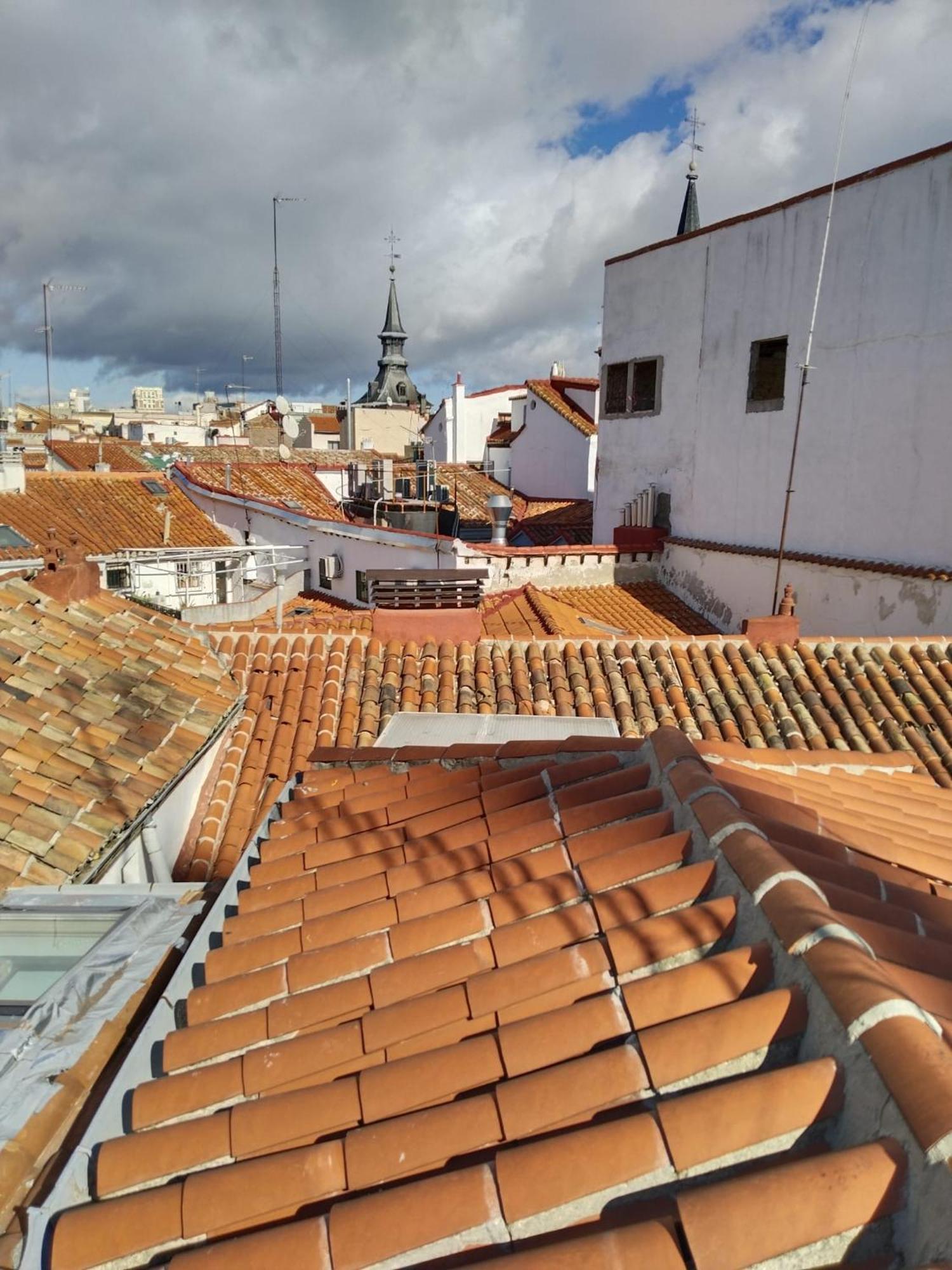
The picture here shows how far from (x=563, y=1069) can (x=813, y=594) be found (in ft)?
48.6

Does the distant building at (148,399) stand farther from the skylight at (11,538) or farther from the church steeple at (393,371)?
the skylight at (11,538)

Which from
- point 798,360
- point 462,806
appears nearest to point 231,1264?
point 462,806

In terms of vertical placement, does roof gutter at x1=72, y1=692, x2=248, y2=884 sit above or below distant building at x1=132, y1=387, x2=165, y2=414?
below

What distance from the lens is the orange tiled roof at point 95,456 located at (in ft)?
115

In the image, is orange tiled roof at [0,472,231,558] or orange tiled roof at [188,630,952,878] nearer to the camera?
orange tiled roof at [188,630,952,878]

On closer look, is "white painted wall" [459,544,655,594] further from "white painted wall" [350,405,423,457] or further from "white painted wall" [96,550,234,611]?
"white painted wall" [350,405,423,457]

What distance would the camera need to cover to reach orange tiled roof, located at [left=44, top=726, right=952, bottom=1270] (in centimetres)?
164

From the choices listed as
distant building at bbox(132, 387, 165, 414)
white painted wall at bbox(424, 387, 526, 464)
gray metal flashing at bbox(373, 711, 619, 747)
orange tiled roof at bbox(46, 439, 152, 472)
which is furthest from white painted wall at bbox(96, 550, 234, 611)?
distant building at bbox(132, 387, 165, 414)

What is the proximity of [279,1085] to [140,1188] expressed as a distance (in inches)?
16.4

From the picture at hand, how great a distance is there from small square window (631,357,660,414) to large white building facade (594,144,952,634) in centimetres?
5

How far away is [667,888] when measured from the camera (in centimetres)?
266

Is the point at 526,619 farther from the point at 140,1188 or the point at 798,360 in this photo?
the point at 140,1188

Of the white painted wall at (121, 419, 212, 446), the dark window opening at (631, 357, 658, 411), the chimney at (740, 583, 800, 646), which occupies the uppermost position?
the dark window opening at (631, 357, 658, 411)

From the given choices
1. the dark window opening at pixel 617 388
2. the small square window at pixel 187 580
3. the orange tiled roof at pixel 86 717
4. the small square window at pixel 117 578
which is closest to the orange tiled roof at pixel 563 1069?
the orange tiled roof at pixel 86 717
